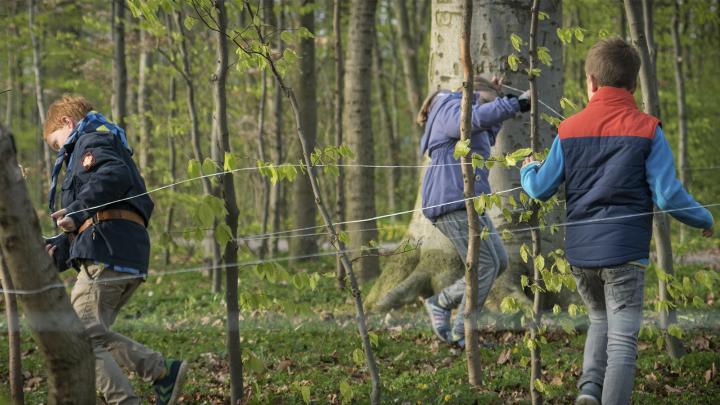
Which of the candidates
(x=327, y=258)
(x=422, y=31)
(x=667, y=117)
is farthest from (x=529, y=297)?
(x=422, y=31)

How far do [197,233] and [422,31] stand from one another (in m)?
17.5

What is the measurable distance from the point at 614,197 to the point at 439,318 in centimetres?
247

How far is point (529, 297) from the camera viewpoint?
262 inches

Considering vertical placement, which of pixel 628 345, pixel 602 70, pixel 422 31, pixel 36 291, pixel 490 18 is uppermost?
pixel 422 31

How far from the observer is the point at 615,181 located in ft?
11.2

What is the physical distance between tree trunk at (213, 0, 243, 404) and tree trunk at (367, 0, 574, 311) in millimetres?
2427

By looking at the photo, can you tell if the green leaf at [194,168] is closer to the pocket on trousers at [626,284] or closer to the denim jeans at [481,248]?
the pocket on trousers at [626,284]

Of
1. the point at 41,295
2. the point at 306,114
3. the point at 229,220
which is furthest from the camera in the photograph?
the point at 306,114

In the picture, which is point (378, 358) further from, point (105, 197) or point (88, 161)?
point (88, 161)

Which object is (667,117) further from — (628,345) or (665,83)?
(628,345)

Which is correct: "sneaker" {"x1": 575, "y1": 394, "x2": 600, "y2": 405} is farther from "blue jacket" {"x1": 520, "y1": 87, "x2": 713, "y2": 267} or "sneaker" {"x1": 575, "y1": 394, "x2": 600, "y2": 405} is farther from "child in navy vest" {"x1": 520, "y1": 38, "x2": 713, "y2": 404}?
"blue jacket" {"x1": 520, "y1": 87, "x2": 713, "y2": 267}

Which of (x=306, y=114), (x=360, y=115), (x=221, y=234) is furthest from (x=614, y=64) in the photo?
(x=306, y=114)

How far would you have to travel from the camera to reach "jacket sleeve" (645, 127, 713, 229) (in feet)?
10.8

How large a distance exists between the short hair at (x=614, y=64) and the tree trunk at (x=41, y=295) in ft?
7.95
